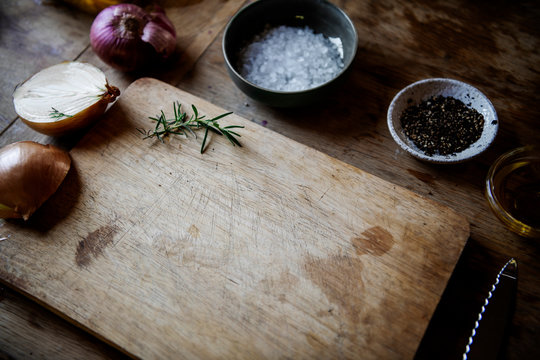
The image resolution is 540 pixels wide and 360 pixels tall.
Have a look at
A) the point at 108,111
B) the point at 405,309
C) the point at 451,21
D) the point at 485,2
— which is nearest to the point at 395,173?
the point at 405,309

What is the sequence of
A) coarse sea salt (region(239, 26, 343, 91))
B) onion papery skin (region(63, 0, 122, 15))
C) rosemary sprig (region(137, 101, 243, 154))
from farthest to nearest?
onion papery skin (region(63, 0, 122, 15)) < coarse sea salt (region(239, 26, 343, 91)) < rosemary sprig (region(137, 101, 243, 154))

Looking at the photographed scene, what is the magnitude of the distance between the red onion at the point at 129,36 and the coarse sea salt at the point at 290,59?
0.94ft

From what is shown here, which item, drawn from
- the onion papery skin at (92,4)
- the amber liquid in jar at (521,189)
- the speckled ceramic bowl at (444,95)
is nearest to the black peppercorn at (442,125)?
the speckled ceramic bowl at (444,95)

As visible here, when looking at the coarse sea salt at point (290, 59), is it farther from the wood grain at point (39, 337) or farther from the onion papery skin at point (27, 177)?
the wood grain at point (39, 337)

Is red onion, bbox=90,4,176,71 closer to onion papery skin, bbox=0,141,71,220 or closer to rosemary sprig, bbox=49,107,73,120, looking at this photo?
rosemary sprig, bbox=49,107,73,120

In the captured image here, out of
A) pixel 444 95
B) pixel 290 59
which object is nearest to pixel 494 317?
pixel 444 95

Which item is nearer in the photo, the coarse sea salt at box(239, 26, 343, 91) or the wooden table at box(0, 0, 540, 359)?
the wooden table at box(0, 0, 540, 359)

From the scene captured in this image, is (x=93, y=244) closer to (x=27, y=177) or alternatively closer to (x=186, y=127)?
(x=27, y=177)

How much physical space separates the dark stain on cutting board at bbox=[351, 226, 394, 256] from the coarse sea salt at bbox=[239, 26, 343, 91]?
0.51m

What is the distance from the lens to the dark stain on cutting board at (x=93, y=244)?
3.15 feet

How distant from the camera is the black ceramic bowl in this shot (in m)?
1.10

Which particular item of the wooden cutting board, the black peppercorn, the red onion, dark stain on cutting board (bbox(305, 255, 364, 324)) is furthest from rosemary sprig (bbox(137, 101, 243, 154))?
the black peppercorn

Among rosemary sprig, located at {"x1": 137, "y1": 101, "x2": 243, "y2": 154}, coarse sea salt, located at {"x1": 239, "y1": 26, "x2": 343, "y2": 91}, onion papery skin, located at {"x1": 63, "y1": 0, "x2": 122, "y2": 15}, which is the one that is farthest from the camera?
onion papery skin, located at {"x1": 63, "y1": 0, "x2": 122, "y2": 15}

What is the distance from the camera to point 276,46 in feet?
4.16
